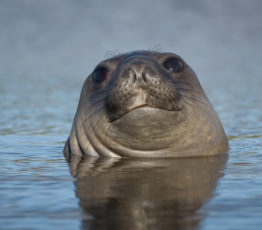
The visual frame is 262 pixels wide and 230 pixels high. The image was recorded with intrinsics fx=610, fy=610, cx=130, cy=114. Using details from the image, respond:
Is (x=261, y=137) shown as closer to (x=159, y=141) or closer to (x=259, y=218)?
(x=159, y=141)

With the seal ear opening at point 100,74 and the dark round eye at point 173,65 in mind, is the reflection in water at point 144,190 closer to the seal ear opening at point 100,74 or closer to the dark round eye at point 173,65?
the seal ear opening at point 100,74

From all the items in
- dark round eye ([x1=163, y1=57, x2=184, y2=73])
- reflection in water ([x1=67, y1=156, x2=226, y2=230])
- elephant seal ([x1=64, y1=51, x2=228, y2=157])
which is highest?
dark round eye ([x1=163, y1=57, x2=184, y2=73])

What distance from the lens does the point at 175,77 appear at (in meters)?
6.48

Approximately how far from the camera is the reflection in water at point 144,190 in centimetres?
332

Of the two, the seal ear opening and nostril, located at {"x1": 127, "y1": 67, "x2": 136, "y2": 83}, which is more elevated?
the seal ear opening

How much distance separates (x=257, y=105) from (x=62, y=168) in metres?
8.95

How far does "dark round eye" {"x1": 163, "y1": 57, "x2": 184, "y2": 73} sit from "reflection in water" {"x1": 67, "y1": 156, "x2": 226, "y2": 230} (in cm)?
106

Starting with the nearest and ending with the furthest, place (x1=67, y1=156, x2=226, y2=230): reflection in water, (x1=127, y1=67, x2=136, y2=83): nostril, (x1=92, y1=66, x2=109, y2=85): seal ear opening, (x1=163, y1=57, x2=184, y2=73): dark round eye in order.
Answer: (x1=67, y1=156, x2=226, y2=230): reflection in water → (x1=127, y1=67, x2=136, y2=83): nostril → (x1=163, y1=57, x2=184, y2=73): dark round eye → (x1=92, y1=66, x2=109, y2=85): seal ear opening

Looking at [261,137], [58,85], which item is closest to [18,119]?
[261,137]

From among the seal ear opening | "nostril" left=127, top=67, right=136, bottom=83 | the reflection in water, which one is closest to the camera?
the reflection in water

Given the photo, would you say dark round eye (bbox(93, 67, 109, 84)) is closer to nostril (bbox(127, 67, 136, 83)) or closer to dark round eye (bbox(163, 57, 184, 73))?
dark round eye (bbox(163, 57, 184, 73))

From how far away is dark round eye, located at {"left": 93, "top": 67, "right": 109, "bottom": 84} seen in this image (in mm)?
6713

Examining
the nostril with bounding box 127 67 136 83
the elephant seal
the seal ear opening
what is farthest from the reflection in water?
the seal ear opening

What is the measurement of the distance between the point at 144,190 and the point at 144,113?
1.59 meters
